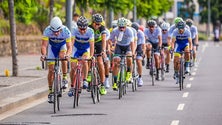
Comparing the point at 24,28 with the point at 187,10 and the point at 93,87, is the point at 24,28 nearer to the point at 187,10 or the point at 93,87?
the point at 93,87

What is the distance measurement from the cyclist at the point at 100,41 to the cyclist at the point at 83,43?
0.69 metres

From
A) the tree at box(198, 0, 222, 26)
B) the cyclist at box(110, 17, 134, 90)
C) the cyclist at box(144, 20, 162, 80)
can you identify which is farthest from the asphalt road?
the tree at box(198, 0, 222, 26)

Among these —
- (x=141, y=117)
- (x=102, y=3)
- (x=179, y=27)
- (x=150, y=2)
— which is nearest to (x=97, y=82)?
(x=141, y=117)

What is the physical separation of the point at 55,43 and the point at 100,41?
3397mm

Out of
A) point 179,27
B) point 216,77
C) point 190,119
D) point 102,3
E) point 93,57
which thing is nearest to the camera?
point 190,119

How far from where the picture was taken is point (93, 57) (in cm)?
1972

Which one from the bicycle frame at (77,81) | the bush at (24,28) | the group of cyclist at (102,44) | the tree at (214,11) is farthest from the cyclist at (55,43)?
the tree at (214,11)

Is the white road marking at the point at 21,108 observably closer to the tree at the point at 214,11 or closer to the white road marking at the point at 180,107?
the white road marking at the point at 180,107

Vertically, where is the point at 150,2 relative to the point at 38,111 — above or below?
above

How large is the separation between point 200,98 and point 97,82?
8.26 feet

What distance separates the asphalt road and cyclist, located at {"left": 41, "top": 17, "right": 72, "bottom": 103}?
75cm

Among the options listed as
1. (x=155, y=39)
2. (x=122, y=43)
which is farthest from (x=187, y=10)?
(x=122, y=43)

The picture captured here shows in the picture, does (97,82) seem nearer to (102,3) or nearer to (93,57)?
(93,57)

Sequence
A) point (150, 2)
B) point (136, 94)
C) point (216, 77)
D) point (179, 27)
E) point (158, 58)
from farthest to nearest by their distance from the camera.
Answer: point (150, 2) < point (216, 77) < point (158, 58) < point (179, 27) < point (136, 94)
